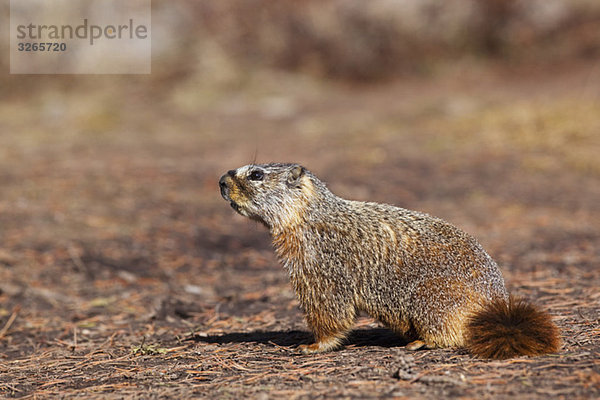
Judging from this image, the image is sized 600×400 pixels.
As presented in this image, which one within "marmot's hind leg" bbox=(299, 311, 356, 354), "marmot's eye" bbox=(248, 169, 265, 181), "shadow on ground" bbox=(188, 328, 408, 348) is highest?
"marmot's eye" bbox=(248, 169, 265, 181)

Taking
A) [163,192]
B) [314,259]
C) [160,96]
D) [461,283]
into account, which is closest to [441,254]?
[461,283]

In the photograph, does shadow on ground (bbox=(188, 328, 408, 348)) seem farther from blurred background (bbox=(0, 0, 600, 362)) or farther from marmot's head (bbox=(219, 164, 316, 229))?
marmot's head (bbox=(219, 164, 316, 229))

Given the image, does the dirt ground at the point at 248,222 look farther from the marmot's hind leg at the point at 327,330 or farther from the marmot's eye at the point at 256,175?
the marmot's eye at the point at 256,175

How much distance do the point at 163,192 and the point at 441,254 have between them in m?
5.44

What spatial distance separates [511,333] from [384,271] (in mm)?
713

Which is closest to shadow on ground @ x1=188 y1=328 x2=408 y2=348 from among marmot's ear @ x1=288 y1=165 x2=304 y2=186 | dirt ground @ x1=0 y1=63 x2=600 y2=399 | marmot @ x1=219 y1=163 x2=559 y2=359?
dirt ground @ x1=0 y1=63 x2=600 y2=399

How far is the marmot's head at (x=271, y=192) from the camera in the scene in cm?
369

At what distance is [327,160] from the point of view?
999 cm

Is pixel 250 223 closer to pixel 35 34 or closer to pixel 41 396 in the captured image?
pixel 41 396

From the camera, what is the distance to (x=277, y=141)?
11.5 meters

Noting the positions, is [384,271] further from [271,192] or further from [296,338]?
[296,338]

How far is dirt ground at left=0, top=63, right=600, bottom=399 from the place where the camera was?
319cm

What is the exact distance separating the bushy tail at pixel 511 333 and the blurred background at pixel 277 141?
1794mm

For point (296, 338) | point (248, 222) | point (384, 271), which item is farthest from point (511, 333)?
point (248, 222)
